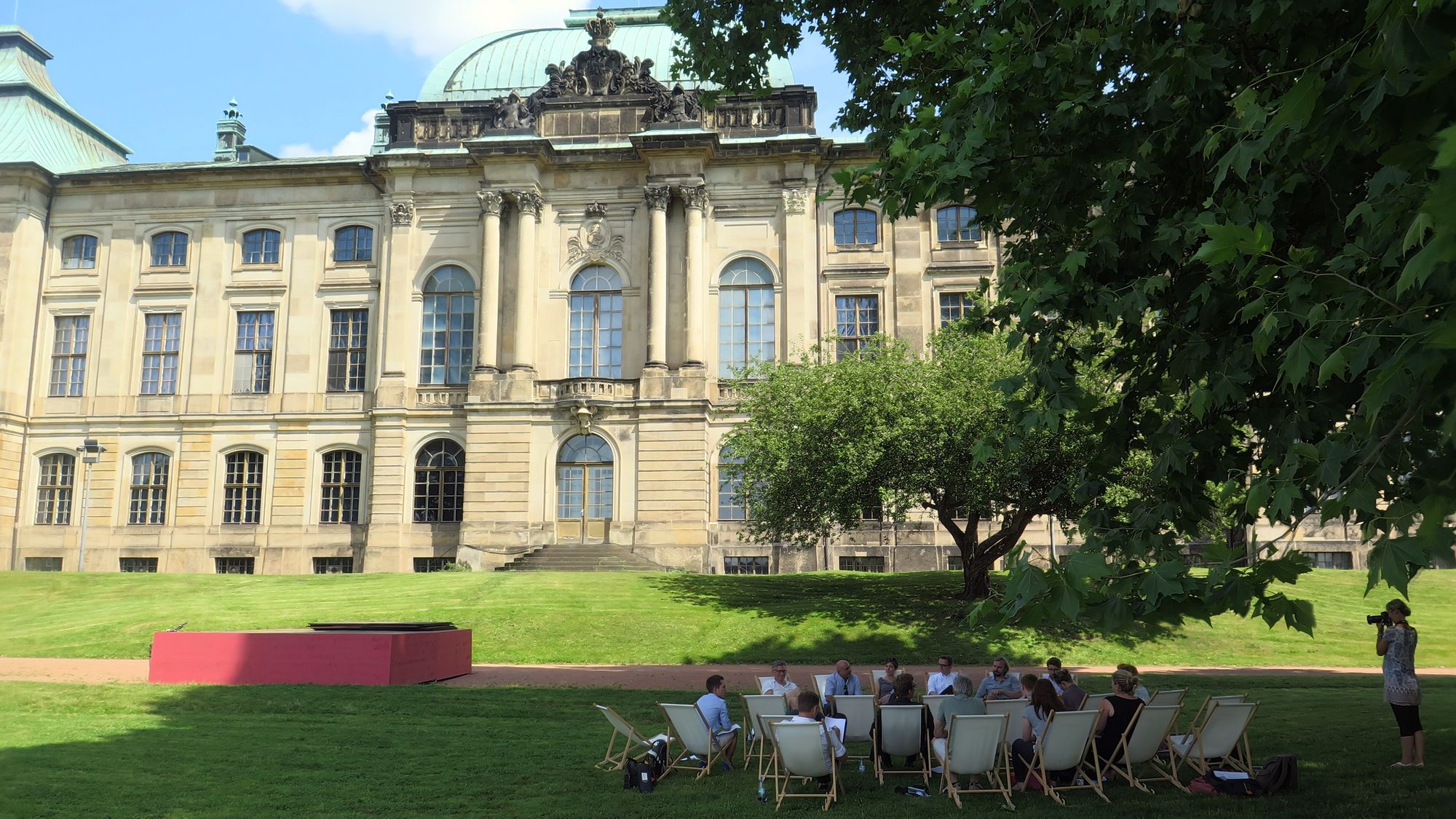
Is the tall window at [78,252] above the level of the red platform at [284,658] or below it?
above

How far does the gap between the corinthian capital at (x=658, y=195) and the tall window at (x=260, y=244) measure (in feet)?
53.7

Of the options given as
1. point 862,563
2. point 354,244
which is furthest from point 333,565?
point 862,563

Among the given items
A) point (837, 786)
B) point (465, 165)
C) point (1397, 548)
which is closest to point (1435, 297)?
point (1397, 548)

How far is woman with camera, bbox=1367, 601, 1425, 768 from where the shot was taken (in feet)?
38.1

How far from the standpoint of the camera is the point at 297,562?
43656 mm

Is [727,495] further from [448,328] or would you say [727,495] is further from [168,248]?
[168,248]

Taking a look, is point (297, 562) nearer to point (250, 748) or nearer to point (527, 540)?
point (527, 540)

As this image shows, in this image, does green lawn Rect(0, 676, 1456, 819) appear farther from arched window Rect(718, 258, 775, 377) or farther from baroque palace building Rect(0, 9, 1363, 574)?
arched window Rect(718, 258, 775, 377)

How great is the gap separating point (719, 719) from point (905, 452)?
15.9 m

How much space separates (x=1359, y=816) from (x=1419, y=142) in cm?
715

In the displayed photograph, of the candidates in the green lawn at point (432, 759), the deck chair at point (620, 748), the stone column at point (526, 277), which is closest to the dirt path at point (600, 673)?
the green lawn at point (432, 759)

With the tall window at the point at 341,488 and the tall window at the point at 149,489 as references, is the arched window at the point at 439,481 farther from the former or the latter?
the tall window at the point at 149,489

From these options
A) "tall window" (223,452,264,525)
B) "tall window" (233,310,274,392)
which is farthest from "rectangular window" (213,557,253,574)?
"tall window" (233,310,274,392)

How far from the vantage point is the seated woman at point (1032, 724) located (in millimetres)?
11078
